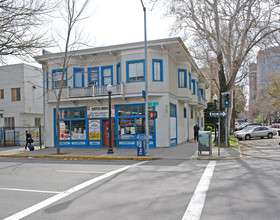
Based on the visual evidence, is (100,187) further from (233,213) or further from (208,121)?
(208,121)

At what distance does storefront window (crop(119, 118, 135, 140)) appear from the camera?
19750 millimetres

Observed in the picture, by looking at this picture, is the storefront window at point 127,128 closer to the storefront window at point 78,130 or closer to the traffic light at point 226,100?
the storefront window at point 78,130

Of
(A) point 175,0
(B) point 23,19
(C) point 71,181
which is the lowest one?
(C) point 71,181

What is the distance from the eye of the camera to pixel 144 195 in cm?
680

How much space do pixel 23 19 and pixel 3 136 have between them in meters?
18.3

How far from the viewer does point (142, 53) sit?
762 inches

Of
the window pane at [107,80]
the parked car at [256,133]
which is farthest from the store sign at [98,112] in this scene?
the parked car at [256,133]

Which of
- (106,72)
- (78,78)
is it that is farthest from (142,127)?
(78,78)

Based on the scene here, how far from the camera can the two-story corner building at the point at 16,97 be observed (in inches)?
1092

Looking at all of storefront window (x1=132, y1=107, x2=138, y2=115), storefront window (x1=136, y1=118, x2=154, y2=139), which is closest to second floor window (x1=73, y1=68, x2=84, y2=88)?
storefront window (x1=132, y1=107, x2=138, y2=115)

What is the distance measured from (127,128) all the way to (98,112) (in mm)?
2790

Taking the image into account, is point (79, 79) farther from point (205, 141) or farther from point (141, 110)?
point (205, 141)

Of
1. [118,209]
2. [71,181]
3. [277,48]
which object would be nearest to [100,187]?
[71,181]

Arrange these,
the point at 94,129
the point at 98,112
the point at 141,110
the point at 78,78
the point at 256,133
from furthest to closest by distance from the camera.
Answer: the point at 256,133 → the point at 78,78 → the point at 94,129 → the point at 98,112 → the point at 141,110
